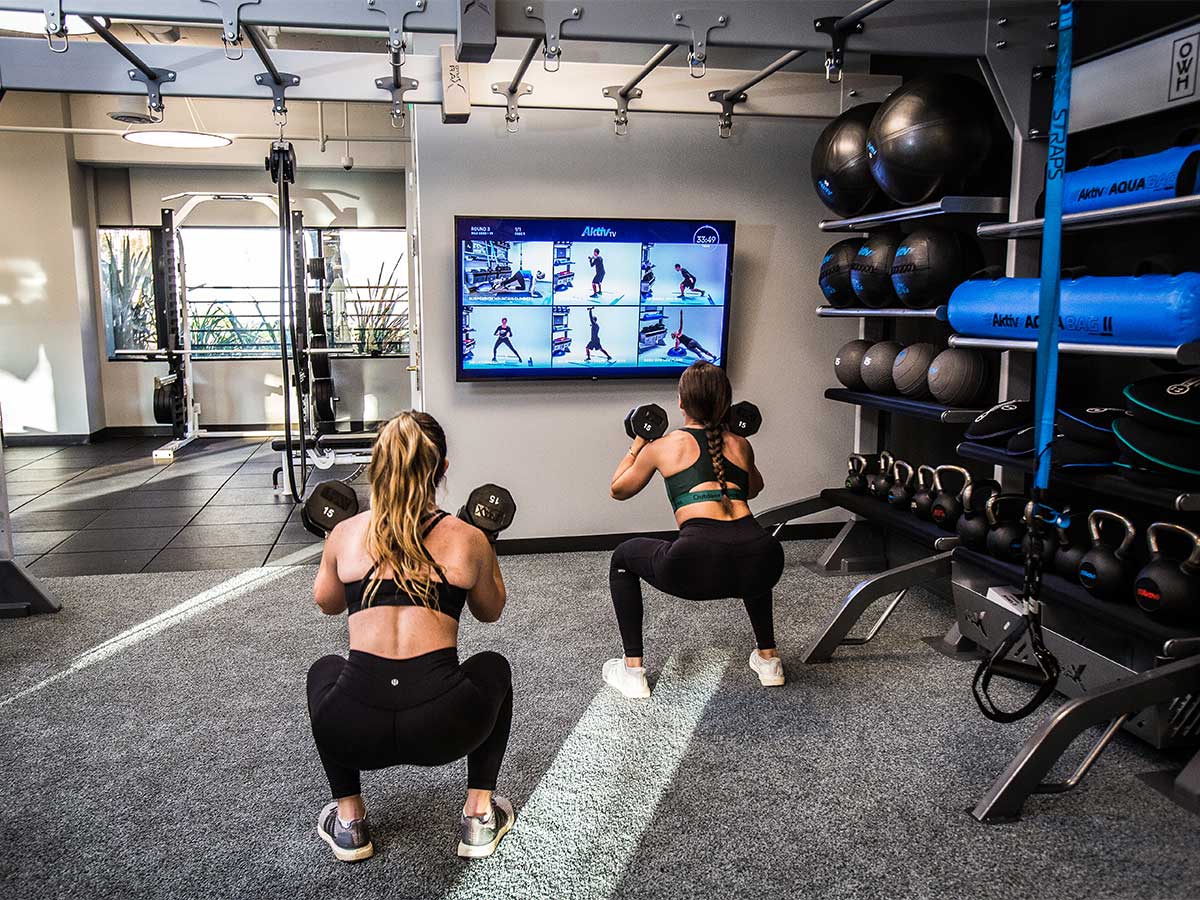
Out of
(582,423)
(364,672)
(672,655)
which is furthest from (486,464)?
(364,672)

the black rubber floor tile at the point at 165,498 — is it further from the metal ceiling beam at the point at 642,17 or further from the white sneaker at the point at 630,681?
the white sneaker at the point at 630,681

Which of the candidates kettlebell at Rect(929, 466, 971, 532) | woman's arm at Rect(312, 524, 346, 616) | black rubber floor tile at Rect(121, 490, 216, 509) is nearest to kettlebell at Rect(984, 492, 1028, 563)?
kettlebell at Rect(929, 466, 971, 532)

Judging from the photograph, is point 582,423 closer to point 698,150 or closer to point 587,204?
point 587,204

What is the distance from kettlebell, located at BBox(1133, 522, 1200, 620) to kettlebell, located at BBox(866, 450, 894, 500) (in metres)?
1.56

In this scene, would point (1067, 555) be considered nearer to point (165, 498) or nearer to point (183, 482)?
point (165, 498)

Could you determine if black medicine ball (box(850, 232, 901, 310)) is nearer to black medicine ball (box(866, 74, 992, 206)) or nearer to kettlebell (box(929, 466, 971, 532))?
black medicine ball (box(866, 74, 992, 206))

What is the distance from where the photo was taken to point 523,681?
10.4 ft

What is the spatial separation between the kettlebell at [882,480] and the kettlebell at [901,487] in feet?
0.14

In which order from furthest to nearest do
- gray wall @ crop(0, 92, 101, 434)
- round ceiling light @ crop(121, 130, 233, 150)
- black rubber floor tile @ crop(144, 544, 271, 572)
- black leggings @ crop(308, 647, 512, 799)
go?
gray wall @ crop(0, 92, 101, 434) → round ceiling light @ crop(121, 130, 233, 150) → black rubber floor tile @ crop(144, 544, 271, 572) → black leggings @ crop(308, 647, 512, 799)

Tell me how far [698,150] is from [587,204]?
0.63 m

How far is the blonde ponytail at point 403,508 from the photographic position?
194 cm

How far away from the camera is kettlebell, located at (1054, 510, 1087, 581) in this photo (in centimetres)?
285

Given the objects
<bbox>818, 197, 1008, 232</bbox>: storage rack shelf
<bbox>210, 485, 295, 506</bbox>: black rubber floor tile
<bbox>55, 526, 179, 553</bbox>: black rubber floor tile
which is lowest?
<bbox>55, 526, 179, 553</bbox>: black rubber floor tile

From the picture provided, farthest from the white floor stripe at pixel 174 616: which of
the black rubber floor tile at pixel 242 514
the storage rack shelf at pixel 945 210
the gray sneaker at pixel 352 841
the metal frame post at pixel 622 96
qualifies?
the storage rack shelf at pixel 945 210
